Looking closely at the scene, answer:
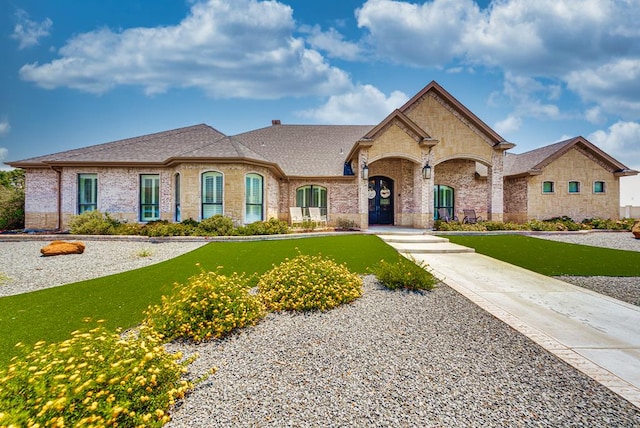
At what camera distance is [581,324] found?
149 inches

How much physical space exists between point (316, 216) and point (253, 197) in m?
3.86

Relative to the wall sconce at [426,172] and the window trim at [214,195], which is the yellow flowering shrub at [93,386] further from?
the wall sconce at [426,172]

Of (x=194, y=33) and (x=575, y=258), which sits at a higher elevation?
(x=194, y=33)

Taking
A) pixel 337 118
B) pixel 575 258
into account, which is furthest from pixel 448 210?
pixel 337 118

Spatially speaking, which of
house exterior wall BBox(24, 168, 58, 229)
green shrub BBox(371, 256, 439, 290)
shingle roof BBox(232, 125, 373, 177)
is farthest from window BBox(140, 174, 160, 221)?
green shrub BBox(371, 256, 439, 290)

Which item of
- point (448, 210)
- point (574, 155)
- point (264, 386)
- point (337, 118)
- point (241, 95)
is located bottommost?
point (264, 386)

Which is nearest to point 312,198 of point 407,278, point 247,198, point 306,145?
point 306,145

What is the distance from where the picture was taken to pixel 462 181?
59.6ft

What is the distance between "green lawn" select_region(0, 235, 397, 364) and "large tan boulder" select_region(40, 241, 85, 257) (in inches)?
148

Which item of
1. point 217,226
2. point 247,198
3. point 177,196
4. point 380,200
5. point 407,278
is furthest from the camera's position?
point 380,200

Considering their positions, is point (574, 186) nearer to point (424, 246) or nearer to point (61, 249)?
point (424, 246)

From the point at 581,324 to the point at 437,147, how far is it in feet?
43.8

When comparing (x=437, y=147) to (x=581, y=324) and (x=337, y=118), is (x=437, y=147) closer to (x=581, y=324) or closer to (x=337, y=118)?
(x=337, y=118)

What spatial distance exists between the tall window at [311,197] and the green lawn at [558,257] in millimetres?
7941
